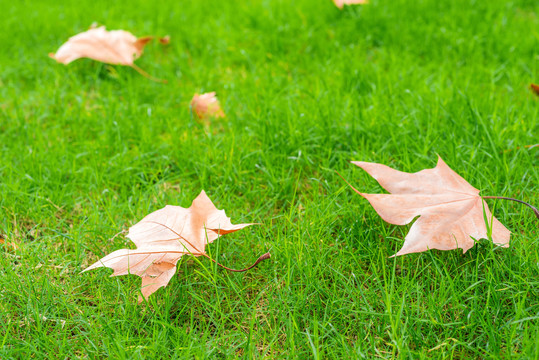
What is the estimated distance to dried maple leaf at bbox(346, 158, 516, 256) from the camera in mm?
1323

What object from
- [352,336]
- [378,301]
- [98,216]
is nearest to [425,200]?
[378,301]

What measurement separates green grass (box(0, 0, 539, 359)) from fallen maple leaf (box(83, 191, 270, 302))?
0.08 metres

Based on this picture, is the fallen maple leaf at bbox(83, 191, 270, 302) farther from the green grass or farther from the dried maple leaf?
the dried maple leaf

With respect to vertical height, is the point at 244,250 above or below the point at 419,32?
below

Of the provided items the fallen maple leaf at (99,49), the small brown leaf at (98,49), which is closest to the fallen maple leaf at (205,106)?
the fallen maple leaf at (99,49)

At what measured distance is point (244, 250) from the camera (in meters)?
1.52

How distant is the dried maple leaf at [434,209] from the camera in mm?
1323

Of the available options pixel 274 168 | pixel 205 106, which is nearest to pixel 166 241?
pixel 274 168

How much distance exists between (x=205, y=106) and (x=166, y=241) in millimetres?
964

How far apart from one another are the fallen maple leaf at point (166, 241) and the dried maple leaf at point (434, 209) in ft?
1.36

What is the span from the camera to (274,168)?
188cm

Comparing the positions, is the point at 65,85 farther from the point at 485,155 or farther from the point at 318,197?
the point at 485,155

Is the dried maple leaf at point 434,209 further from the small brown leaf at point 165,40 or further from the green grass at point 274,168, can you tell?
the small brown leaf at point 165,40

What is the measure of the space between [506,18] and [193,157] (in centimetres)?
216
